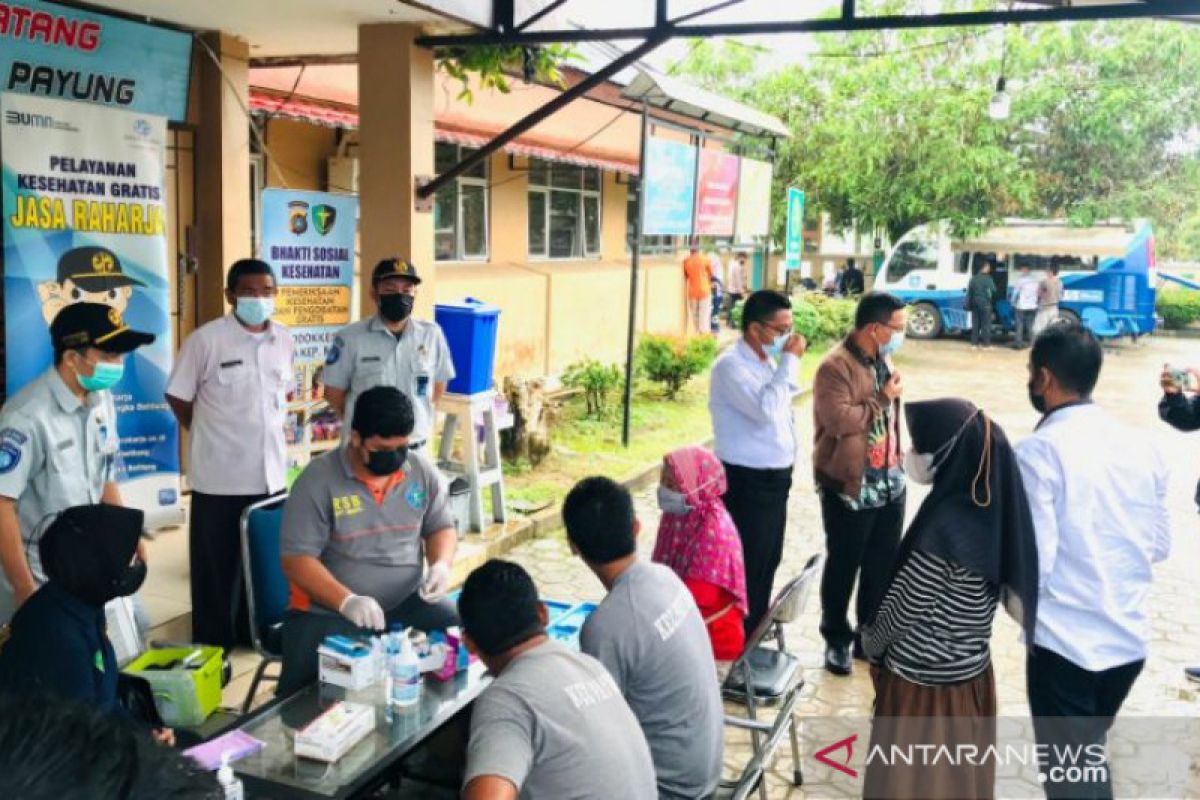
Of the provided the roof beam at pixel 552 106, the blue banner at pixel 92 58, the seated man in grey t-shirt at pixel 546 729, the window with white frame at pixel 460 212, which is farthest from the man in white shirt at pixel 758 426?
the window with white frame at pixel 460 212

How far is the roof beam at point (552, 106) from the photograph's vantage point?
5285 mm

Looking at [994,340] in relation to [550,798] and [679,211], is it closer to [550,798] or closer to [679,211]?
[679,211]

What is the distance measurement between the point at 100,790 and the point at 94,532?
2087 mm

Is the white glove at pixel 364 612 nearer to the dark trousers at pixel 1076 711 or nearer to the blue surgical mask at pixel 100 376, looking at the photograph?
the blue surgical mask at pixel 100 376

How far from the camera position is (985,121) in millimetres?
21656

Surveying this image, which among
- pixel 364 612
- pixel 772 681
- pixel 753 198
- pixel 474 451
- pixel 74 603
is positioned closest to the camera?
pixel 74 603

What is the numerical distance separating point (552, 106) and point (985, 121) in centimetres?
1839

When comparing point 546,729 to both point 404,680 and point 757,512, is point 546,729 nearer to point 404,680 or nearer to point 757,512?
point 404,680

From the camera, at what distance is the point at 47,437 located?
135 inches

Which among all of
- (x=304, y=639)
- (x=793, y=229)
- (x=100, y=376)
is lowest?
(x=304, y=639)

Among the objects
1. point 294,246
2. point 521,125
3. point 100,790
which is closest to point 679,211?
point 521,125

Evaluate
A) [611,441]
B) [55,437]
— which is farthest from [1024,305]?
[55,437]

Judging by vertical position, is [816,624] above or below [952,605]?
below

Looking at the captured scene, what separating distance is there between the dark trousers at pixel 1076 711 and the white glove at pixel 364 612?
2042 millimetres
